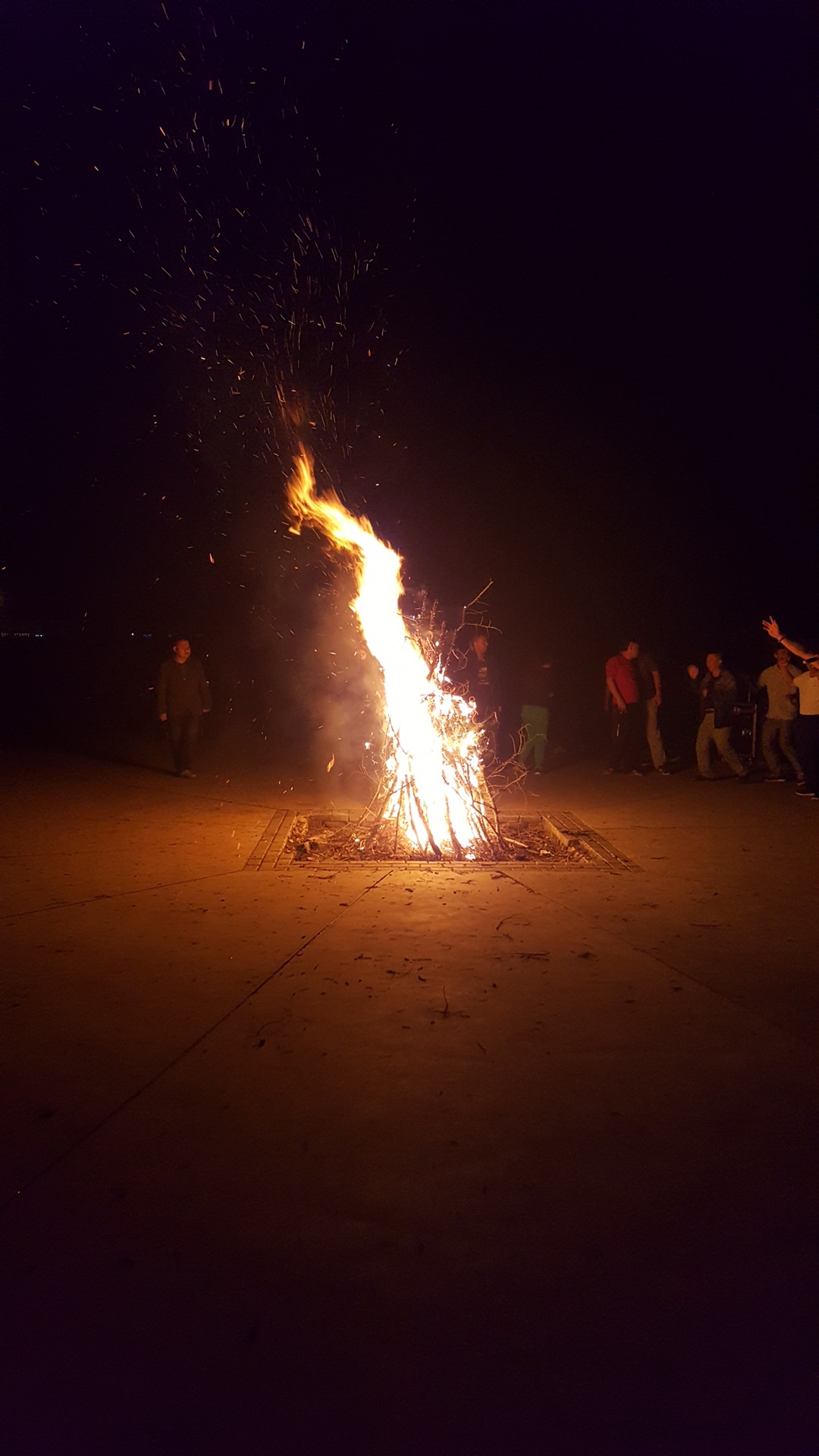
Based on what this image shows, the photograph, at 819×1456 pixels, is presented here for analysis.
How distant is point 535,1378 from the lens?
247 centimetres

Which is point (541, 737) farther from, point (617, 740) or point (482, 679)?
point (482, 679)

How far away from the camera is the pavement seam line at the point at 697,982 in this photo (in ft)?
15.1

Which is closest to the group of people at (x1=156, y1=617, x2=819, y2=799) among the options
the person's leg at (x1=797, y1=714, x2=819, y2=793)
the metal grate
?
the person's leg at (x1=797, y1=714, x2=819, y2=793)

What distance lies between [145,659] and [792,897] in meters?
33.5

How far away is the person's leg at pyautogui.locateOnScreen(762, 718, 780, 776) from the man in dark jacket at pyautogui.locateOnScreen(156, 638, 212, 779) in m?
7.28

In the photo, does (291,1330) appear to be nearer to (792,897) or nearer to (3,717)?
(792,897)

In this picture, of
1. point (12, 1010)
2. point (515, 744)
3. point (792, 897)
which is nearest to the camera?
point (12, 1010)

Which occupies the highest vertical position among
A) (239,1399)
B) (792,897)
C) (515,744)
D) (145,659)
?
(145,659)

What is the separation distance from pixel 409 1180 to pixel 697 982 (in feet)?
8.27

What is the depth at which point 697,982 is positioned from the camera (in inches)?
210

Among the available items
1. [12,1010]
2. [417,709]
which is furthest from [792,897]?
[12,1010]

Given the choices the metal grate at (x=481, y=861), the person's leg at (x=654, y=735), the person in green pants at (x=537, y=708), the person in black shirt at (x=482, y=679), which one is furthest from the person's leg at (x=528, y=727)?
the metal grate at (x=481, y=861)

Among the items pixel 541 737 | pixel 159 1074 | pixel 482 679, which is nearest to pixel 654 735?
pixel 541 737

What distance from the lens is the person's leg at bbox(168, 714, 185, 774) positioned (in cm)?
1282
